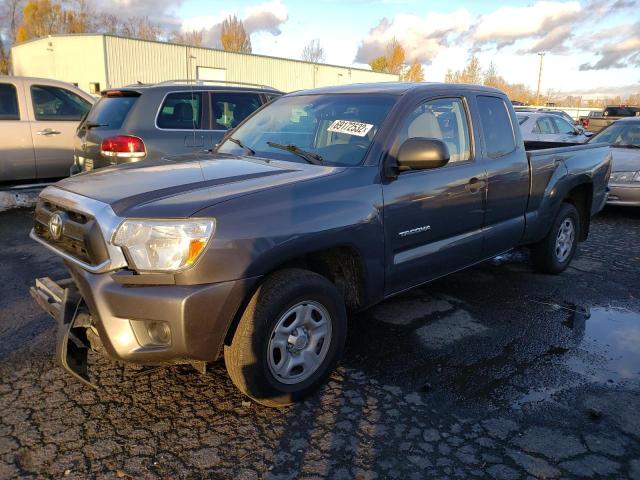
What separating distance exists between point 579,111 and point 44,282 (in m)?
48.6

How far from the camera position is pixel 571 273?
18.0 ft

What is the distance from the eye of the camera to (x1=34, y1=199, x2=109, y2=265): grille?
2.53 meters

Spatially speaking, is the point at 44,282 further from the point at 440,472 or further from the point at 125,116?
the point at 125,116

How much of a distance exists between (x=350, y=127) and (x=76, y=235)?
1887 millimetres

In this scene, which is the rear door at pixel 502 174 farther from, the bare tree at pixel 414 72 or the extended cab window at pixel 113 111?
the bare tree at pixel 414 72

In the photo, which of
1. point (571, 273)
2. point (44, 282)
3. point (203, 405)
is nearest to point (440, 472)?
point (203, 405)

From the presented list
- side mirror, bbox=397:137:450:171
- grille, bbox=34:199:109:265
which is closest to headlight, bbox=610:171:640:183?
side mirror, bbox=397:137:450:171

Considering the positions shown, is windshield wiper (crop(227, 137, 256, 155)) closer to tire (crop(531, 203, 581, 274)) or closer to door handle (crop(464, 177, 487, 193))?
door handle (crop(464, 177, 487, 193))

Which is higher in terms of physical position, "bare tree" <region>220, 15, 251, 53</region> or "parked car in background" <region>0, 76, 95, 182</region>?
"bare tree" <region>220, 15, 251, 53</region>

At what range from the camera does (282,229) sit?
2.68 m

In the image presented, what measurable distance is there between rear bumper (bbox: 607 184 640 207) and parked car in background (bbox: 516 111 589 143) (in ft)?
12.4

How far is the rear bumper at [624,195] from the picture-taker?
25.7 ft

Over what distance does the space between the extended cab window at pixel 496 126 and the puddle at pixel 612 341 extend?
1566 millimetres

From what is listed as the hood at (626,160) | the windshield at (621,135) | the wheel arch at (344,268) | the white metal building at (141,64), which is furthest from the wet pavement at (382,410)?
the white metal building at (141,64)
